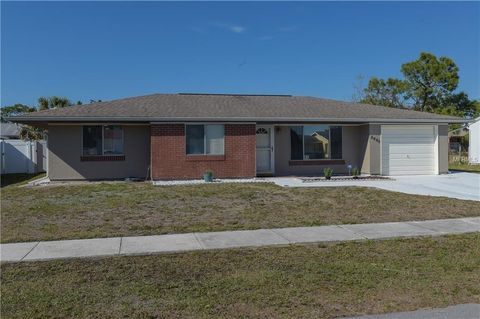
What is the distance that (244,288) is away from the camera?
5504mm

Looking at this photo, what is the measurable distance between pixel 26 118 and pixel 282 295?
14950mm

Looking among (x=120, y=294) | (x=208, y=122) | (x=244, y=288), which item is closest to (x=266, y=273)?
(x=244, y=288)

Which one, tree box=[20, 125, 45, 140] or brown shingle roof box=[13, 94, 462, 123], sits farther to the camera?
tree box=[20, 125, 45, 140]

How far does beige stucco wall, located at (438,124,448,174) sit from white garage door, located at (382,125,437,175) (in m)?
0.21

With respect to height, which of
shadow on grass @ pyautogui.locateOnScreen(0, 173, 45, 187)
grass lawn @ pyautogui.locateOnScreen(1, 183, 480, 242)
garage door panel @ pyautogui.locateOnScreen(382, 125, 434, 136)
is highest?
garage door panel @ pyautogui.locateOnScreen(382, 125, 434, 136)

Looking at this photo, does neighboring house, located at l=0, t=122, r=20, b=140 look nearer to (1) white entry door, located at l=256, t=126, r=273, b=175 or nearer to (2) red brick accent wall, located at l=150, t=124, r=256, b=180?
(2) red brick accent wall, located at l=150, t=124, r=256, b=180

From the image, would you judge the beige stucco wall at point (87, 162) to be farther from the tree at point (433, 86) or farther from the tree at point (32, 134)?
the tree at point (433, 86)

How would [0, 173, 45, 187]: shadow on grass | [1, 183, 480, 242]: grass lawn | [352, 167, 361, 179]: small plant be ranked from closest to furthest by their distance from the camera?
[1, 183, 480, 242]: grass lawn, [0, 173, 45, 187]: shadow on grass, [352, 167, 361, 179]: small plant

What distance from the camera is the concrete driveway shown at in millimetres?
14797

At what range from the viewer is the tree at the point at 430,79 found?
46.2 m

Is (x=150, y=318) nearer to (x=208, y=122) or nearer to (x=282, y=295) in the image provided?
(x=282, y=295)

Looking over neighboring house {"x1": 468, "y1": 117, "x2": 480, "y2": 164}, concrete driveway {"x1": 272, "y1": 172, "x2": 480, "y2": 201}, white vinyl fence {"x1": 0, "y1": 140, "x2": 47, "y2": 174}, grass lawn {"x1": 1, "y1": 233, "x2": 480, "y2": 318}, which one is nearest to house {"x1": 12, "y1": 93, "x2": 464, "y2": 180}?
concrete driveway {"x1": 272, "y1": 172, "x2": 480, "y2": 201}

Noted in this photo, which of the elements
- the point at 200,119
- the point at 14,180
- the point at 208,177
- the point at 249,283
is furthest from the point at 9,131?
the point at 249,283

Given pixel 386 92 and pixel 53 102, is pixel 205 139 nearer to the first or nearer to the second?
pixel 53 102
